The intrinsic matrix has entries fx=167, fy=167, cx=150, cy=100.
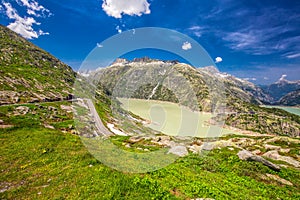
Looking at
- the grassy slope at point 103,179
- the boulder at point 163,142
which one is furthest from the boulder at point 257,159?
the boulder at point 163,142

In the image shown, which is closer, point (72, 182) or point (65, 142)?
point (72, 182)

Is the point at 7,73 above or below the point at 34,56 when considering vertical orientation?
below

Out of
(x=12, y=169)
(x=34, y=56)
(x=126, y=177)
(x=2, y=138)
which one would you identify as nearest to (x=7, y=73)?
(x=34, y=56)

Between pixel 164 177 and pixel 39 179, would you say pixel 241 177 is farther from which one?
pixel 39 179

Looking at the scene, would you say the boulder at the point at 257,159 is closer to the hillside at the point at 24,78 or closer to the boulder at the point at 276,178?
the boulder at the point at 276,178

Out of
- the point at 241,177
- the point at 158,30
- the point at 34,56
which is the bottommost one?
the point at 241,177

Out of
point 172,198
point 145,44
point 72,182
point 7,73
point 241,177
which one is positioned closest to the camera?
point 172,198

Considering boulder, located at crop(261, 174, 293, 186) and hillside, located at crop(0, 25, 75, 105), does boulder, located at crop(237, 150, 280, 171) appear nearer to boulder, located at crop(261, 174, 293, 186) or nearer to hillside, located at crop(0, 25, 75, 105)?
boulder, located at crop(261, 174, 293, 186)

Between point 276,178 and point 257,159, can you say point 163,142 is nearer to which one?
point 257,159
